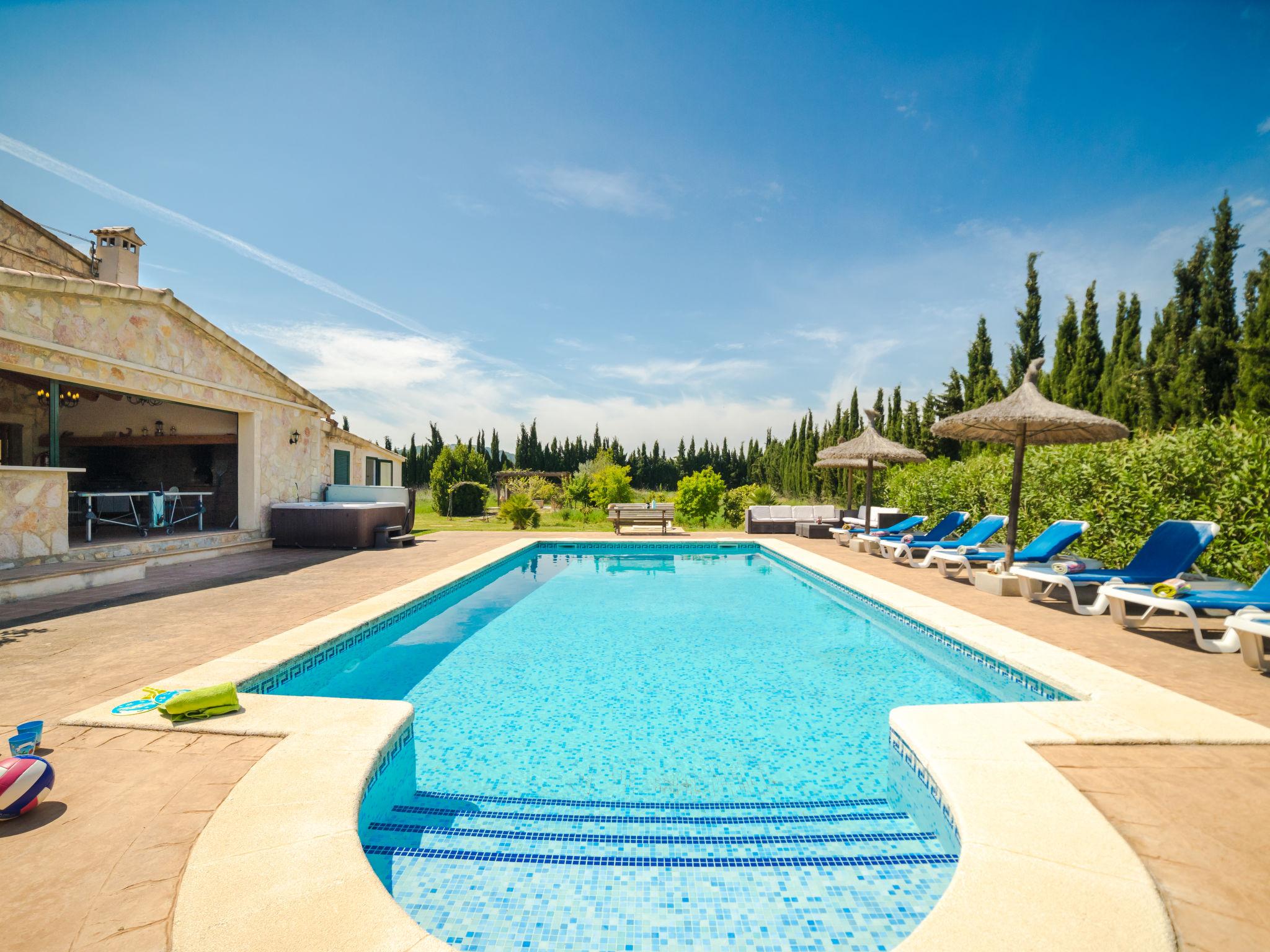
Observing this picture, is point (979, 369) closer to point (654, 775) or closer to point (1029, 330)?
point (1029, 330)

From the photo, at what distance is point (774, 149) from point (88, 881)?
49.8 feet

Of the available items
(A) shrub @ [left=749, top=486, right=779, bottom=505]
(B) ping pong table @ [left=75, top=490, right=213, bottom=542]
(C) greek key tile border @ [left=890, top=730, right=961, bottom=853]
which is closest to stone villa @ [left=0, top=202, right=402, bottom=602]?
(B) ping pong table @ [left=75, top=490, right=213, bottom=542]

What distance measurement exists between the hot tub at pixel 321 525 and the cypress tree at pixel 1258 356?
1658 cm

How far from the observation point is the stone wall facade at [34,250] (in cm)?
1418

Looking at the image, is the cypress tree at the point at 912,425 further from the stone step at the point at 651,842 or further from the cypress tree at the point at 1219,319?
the stone step at the point at 651,842

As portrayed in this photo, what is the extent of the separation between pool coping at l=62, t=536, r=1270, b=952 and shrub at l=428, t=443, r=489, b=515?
65.4ft

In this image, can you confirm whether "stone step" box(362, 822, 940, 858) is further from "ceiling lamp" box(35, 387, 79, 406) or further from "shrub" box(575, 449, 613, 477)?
"shrub" box(575, 449, 613, 477)

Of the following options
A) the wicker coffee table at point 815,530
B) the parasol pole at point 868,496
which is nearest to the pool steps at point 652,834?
the parasol pole at point 868,496

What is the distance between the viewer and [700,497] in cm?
2019

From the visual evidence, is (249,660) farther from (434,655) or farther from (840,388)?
(840,388)

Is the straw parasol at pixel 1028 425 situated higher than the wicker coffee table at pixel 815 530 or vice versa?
the straw parasol at pixel 1028 425

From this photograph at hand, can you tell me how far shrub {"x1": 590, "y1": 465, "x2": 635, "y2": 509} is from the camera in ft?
69.5

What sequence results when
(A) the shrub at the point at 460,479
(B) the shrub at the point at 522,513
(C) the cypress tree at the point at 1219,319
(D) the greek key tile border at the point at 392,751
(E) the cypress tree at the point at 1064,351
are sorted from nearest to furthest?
(D) the greek key tile border at the point at 392,751 < (C) the cypress tree at the point at 1219,319 < (B) the shrub at the point at 522,513 < (E) the cypress tree at the point at 1064,351 < (A) the shrub at the point at 460,479

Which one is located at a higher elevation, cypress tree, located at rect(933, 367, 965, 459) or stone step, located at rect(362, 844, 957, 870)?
cypress tree, located at rect(933, 367, 965, 459)
